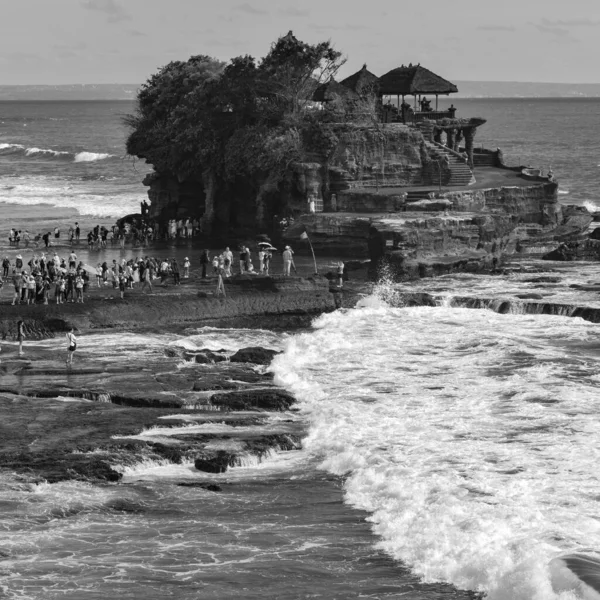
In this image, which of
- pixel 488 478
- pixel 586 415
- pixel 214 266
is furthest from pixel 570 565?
pixel 214 266

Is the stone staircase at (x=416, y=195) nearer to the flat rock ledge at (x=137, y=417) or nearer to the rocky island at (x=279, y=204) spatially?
the rocky island at (x=279, y=204)

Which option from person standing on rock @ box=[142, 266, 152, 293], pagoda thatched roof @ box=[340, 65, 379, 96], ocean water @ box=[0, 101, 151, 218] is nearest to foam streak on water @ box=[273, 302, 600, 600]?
person standing on rock @ box=[142, 266, 152, 293]

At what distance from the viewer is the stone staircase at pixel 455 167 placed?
5188 centimetres

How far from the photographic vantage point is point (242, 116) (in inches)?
2053

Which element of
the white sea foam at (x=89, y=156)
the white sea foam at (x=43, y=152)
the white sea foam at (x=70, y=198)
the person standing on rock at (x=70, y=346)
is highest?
the white sea foam at (x=43, y=152)

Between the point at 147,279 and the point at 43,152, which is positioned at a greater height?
the point at 43,152

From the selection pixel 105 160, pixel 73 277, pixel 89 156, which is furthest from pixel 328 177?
pixel 89 156

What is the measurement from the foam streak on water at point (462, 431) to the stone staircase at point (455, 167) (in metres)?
14.0

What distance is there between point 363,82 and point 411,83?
219 cm

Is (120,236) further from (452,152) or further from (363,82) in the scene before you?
(452,152)

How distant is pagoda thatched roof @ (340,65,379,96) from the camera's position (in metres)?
53.6

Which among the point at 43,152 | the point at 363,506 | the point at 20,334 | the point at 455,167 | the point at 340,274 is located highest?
the point at 43,152

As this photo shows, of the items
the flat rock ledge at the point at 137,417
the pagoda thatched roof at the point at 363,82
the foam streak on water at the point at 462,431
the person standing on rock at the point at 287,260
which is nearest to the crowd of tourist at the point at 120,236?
the pagoda thatched roof at the point at 363,82

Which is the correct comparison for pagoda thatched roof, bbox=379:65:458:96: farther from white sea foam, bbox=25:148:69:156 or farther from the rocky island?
white sea foam, bbox=25:148:69:156
